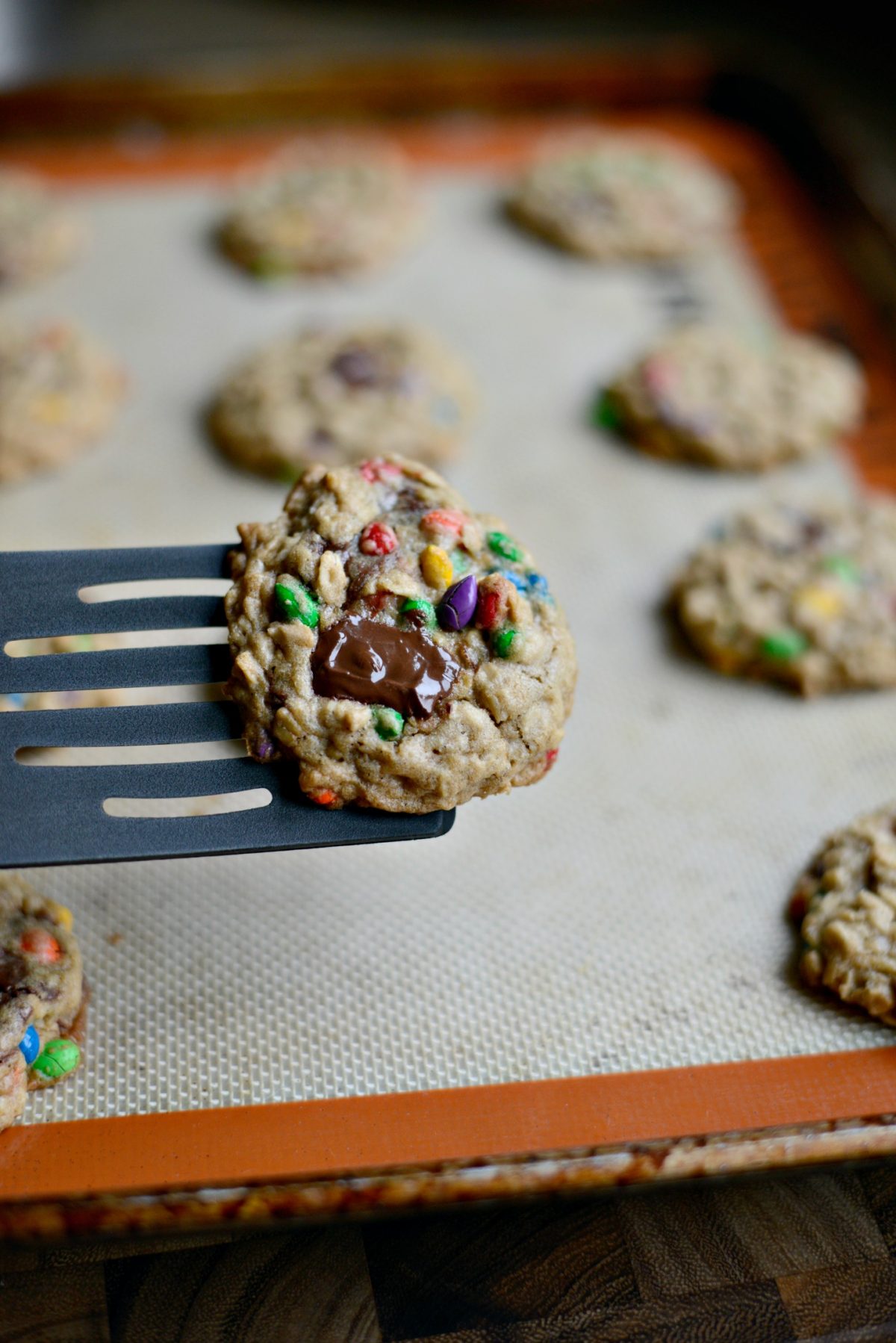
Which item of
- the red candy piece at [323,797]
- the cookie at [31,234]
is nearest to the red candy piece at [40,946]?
the red candy piece at [323,797]

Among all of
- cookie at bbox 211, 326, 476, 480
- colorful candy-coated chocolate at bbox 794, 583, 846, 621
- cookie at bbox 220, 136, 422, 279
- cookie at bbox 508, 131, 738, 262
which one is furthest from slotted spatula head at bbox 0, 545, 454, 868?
cookie at bbox 508, 131, 738, 262

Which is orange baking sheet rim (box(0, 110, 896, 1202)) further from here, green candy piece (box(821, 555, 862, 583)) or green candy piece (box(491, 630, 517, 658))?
green candy piece (box(821, 555, 862, 583))

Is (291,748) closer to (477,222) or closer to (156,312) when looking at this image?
(156,312)

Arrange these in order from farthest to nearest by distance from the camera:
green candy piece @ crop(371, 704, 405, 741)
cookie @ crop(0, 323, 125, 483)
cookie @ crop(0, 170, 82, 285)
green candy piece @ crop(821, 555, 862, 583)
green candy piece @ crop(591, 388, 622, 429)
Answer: cookie @ crop(0, 170, 82, 285)
green candy piece @ crop(591, 388, 622, 429)
cookie @ crop(0, 323, 125, 483)
green candy piece @ crop(821, 555, 862, 583)
green candy piece @ crop(371, 704, 405, 741)

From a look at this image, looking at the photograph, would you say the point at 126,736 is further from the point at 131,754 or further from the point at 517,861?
the point at 517,861

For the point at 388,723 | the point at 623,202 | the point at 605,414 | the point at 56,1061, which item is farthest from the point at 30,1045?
the point at 623,202

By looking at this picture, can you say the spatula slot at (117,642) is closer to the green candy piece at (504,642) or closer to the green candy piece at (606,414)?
the green candy piece at (504,642)

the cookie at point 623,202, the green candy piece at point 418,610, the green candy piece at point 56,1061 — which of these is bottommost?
the green candy piece at point 56,1061
